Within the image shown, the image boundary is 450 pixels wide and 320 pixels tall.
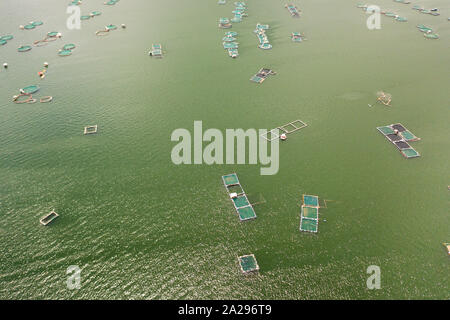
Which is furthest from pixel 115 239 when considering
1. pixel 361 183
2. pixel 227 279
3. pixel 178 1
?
pixel 178 1

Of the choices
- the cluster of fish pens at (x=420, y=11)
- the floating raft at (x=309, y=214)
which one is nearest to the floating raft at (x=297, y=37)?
the cluster of fish pens at (x=420, y=11)

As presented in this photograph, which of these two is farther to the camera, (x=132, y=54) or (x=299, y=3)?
(x=299, y=3)

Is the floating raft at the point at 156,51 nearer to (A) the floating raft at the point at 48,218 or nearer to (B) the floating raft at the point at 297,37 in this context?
(B) the floating raft at the point at 297,37

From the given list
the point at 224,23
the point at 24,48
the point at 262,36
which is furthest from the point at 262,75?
the point at 24,48

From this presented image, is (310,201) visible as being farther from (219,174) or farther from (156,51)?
(156,51)

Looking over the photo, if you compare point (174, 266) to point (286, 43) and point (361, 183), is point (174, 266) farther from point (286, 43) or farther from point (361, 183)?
point (286, 43)

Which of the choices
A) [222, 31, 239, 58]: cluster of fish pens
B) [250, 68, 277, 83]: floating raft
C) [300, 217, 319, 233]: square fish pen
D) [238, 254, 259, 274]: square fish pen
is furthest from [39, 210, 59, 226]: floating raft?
[222, 31, 239, 58]: cluster of fish pens
